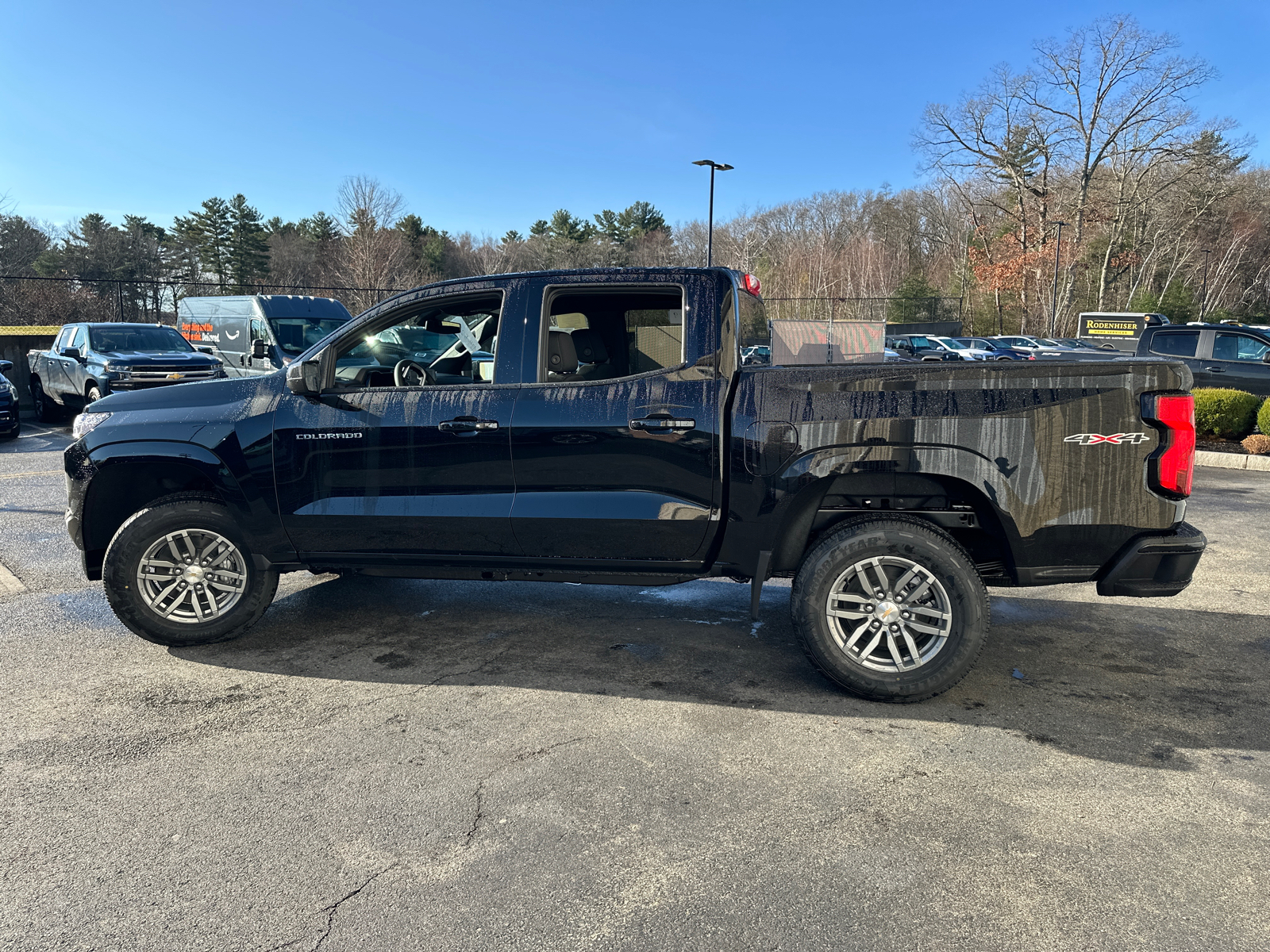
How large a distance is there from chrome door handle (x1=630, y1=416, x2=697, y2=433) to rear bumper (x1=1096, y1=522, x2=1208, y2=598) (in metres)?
2.01

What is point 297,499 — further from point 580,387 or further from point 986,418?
point 986,418

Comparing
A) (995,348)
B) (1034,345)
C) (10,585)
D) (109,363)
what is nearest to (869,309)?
(995,348)

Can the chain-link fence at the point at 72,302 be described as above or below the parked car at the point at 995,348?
above

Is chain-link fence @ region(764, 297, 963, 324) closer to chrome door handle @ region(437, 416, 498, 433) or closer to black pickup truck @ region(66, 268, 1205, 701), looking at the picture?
black pickup truck @ region(66, 268, 1205, 701)

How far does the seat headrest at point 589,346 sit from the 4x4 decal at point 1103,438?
227 cm

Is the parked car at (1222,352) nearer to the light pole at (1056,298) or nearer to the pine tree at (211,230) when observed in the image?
the light pole at (1056,298)

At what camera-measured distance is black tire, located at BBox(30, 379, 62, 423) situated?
15.8 m

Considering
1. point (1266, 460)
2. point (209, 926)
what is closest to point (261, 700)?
point (209, 926)

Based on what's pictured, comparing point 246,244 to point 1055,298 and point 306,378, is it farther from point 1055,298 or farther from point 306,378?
point 306,378

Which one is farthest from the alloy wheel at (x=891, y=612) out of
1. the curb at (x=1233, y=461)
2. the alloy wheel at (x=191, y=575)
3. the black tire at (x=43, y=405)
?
the black tire at (x=43, y=405)

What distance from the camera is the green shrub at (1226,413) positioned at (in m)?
11.6

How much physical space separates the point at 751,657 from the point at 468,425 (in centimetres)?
192

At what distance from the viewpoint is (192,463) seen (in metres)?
4.40

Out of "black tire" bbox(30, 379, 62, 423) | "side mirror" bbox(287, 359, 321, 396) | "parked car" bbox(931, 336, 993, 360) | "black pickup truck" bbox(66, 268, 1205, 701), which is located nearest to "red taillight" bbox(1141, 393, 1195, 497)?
"black pickup truck" bbox(66, 268, 1205, 701)
